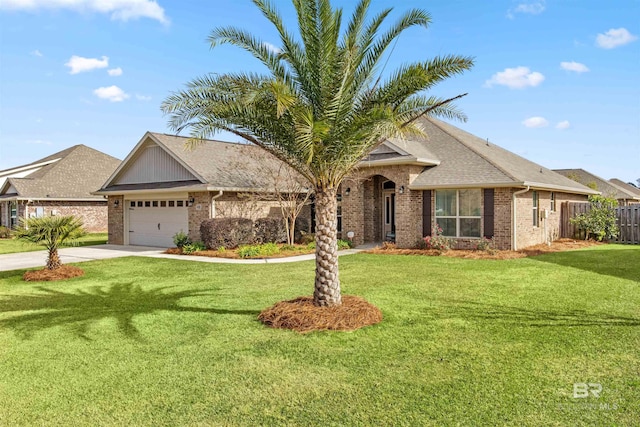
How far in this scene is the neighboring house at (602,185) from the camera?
31.2 metres

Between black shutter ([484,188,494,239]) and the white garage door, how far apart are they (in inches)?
485

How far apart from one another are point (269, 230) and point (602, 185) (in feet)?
96.7

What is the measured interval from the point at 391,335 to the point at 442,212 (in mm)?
11353

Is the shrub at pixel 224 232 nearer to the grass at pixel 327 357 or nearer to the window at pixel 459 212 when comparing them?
the grass at pixel 327 357

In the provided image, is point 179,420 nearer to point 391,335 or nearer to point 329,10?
point 391,335

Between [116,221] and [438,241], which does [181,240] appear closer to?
[116,221]

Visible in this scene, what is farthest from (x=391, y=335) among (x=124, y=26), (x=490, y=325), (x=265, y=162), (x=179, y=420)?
(x=265, y=162)

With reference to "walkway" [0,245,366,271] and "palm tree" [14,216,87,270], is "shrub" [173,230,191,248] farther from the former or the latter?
"palm tree" [14,216,87,270]

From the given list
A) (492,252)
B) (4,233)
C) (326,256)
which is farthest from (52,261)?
(4,233)

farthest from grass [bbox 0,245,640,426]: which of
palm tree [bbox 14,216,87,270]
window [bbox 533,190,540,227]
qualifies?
window [bbox 533,190,540,227]

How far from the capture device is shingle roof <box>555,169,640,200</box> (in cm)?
3161

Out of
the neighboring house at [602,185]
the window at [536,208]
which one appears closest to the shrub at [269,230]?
the window at [536,208]

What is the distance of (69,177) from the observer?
3238 centimetres

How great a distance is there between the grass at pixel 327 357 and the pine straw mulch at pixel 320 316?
214 millimetres
